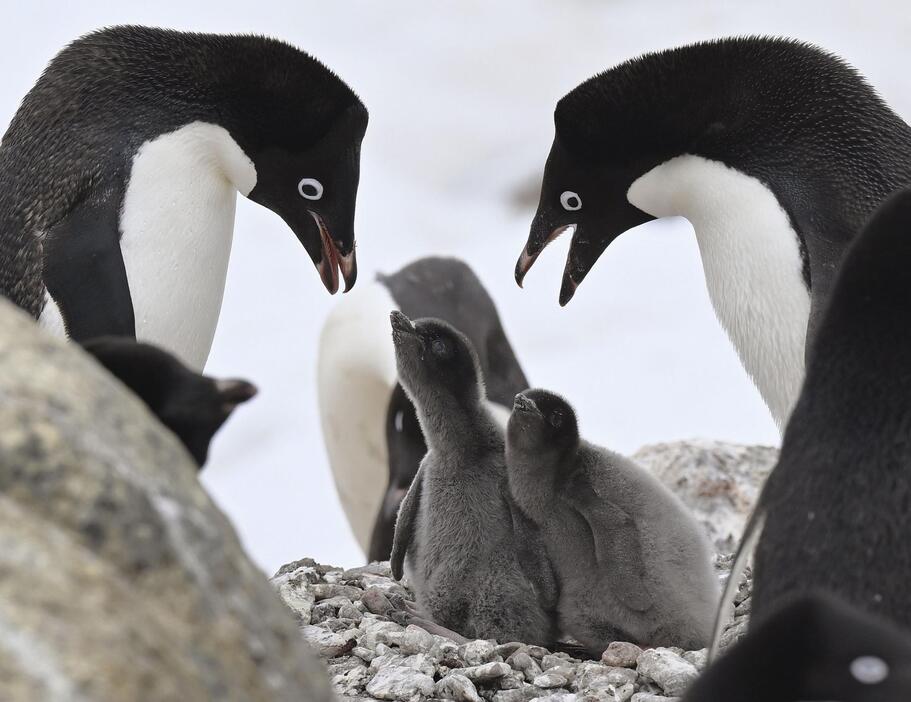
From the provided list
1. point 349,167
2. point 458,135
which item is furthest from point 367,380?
point 458,135

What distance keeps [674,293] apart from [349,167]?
609 centimetres

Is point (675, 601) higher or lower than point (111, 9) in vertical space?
lower

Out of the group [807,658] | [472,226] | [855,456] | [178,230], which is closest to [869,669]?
[807,658]

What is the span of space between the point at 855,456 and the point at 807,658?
1.54 ft

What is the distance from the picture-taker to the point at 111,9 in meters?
12.1

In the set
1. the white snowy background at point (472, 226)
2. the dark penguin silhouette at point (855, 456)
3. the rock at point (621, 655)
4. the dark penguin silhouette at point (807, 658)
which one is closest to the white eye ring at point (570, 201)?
the rock at point (621, 655)

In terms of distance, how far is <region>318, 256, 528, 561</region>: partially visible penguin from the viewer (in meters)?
4.27

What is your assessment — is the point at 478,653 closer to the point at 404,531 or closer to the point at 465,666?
the point at 465,666

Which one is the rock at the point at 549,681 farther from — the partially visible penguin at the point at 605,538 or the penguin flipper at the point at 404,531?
the penguin flipper at the point at 404,531

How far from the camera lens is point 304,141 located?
2703 millimetres

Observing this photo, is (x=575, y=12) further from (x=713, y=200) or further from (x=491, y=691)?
(x=491, y=691)

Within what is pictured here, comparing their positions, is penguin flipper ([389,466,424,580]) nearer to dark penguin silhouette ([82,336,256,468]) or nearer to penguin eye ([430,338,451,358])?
penguin eye ([430,338,451,358])

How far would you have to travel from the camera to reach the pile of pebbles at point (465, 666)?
204 cm

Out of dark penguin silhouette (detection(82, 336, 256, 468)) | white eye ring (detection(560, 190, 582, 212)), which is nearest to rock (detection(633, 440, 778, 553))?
white eye ring (detection(560, 190, 582, 212))
